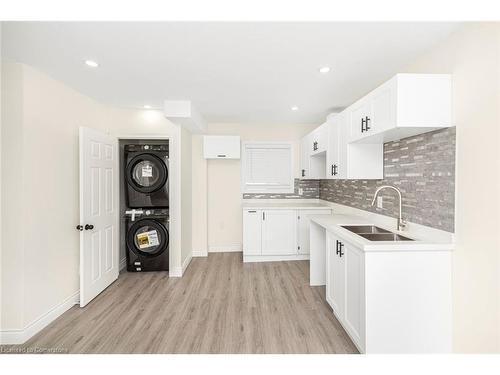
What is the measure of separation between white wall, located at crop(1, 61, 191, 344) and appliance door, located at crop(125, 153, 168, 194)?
3.10 feet

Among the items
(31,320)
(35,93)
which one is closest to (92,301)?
(31,320)

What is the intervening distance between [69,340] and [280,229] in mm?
2919

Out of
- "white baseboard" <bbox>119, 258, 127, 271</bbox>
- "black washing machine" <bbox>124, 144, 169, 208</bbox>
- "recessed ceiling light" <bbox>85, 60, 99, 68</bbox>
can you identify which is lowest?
"white baseboard" <bbox>119, 258, 127, 271</bbox>

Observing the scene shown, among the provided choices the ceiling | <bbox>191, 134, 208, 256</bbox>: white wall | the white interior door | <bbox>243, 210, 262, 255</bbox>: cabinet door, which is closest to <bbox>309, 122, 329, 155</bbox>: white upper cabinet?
the ceiling

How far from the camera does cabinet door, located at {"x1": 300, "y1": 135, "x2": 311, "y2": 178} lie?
3974mm

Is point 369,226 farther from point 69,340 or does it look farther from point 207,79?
point 69,340

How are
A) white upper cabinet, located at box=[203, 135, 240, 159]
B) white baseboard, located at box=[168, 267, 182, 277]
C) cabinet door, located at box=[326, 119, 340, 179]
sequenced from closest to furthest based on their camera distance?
cabinet door, located at box=[326, 119, 340, 179], white baseboard, located at box=[168, 267, 182, 277], white upper cabinet, located at box=[203, 135, 240, 159]

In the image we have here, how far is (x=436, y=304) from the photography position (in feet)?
5.50

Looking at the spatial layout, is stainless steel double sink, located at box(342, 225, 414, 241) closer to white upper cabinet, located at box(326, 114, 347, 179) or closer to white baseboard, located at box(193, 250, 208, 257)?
white upper cabinet, located at box(326, 114, 347, 179)

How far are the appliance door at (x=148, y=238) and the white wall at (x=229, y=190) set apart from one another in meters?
1.00

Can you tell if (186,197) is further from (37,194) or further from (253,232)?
(37,194)

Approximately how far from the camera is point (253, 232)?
3.95 metres

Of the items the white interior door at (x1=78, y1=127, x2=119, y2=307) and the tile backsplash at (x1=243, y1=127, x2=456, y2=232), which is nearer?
the tile backsplash at (x1=243, y1=127, x2=456, y2=232)
